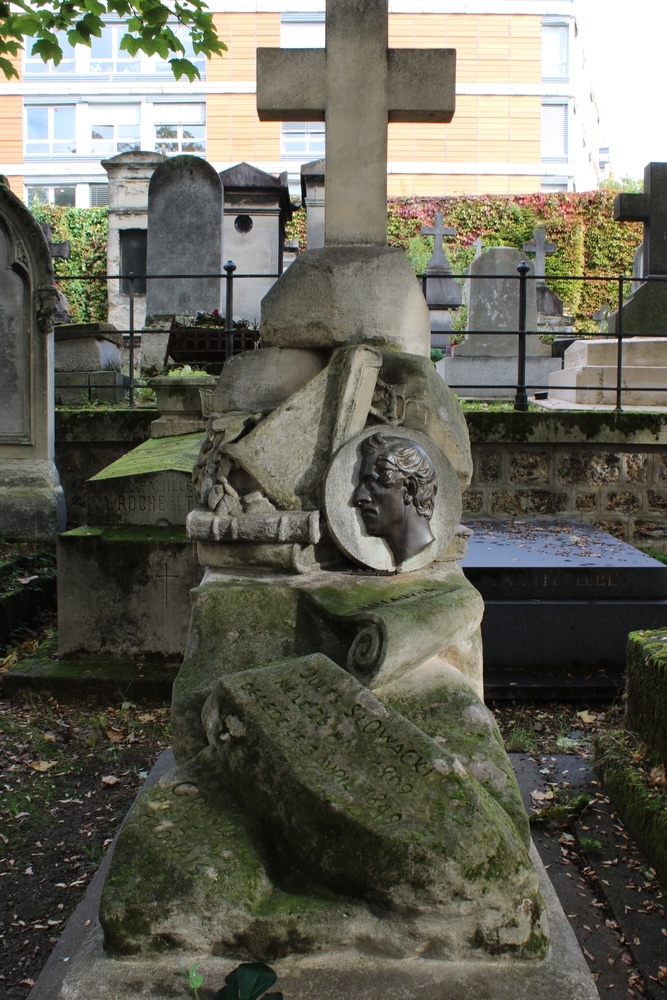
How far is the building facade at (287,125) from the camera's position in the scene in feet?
97.1

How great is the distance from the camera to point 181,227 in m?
11.1

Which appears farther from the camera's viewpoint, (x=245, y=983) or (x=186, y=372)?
(x=186, y=372)

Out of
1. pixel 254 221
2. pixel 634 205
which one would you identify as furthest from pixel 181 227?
pixel 634 205

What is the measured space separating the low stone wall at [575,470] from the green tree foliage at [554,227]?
1671 centimetres

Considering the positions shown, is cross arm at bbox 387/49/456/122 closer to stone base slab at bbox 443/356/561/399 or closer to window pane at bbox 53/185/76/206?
stone base slab at bbox 443/356/561/399

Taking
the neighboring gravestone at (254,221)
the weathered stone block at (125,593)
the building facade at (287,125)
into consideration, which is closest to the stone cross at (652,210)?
the weathered stone block at (125,593)

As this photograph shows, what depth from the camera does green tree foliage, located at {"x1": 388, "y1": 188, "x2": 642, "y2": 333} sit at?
22984mm

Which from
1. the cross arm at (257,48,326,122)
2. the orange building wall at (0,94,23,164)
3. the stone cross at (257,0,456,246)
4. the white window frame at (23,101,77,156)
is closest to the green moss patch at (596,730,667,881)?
the stone cross at (257,0,456,246)

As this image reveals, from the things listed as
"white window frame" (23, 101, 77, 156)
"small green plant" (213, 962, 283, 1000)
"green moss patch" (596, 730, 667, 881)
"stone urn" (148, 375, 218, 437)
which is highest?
"white window frame" (23, 101, 77, 156)

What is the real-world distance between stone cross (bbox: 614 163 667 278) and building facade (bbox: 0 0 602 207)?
73.5 feet

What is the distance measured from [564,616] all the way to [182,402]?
3.02 metres

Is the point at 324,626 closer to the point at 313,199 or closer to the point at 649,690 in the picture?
the point at 649,690

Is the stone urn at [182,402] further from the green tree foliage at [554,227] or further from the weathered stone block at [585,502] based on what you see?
the green tree foliage at [554,227]

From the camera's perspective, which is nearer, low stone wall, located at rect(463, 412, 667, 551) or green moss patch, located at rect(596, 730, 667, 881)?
green moss patch, located at rect(596, 730, 667, 881)
